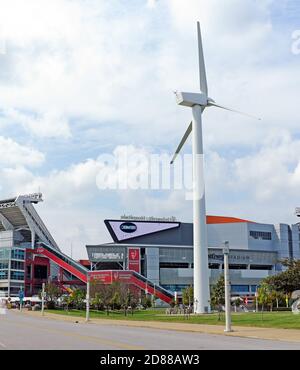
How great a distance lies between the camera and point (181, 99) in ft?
229

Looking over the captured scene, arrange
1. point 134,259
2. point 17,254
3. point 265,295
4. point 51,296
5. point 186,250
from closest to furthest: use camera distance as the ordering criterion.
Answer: point 265,295 → point 51,296 → point 134,259 → point 186,250 → point 17,254

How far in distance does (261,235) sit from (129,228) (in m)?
39.0

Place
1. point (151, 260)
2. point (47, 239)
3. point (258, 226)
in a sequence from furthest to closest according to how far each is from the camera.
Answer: point (47, 239) → point (258, 226) → point (151, 260)

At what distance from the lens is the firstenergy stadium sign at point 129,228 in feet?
481

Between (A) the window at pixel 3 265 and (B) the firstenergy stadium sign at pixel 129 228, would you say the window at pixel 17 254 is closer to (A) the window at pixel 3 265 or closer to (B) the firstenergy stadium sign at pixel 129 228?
(A) the window at pixel 3 265

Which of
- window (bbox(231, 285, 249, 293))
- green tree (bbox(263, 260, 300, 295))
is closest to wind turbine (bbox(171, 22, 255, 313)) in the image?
green tree (bbox(263, 260, 300, 295))

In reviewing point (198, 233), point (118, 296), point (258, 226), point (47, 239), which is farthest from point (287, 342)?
point (47, 239)

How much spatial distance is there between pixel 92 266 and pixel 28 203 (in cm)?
2853

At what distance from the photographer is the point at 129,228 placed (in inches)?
5827

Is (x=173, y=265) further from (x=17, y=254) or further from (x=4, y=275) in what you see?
(x=4, y=275)

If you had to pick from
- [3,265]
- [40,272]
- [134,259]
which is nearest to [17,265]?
[3,265]

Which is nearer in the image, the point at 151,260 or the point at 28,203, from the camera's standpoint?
the point at 151,260

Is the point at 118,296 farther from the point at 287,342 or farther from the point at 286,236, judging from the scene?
the point at 286,236

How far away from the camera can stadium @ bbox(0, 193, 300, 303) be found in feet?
479
